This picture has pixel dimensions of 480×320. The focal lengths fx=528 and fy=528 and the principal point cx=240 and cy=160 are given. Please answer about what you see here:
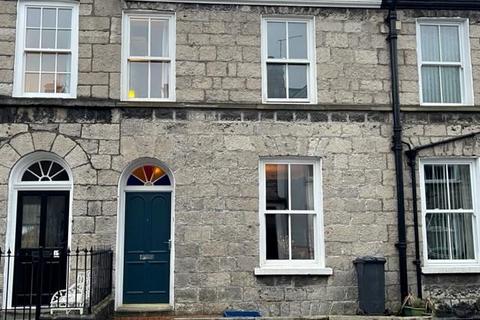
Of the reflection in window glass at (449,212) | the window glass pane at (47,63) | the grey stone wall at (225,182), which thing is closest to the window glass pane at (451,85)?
the reflection in window glass at (449,212)

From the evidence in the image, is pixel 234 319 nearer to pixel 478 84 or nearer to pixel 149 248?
pixel 149 248

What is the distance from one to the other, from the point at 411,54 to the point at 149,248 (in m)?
A: 6.86

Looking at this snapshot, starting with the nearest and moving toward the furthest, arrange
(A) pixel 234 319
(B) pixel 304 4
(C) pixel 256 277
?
(A) pixel 234 319 → (C) pixel 256 277 → (B) pixel 304 4

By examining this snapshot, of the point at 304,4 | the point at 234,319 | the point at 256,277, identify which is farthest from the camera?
the point at 304,4

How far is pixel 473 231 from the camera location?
11.1 m

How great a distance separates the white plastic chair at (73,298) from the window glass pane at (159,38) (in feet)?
15.3

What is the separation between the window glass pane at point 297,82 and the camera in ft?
36.6

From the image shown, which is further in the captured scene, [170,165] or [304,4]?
[304,4]

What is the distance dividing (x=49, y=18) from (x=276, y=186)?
5755 millimetres

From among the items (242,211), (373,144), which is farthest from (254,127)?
(373,144)

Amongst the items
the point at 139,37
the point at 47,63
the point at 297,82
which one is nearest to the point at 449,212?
the point at 297,82

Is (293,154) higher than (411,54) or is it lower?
lower

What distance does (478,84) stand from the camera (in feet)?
37.5

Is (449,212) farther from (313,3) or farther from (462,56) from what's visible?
(313,3)
